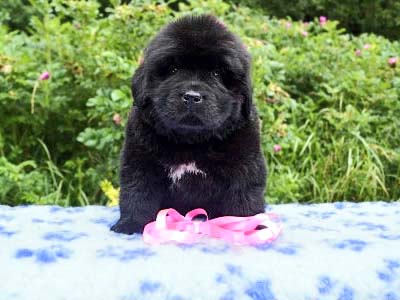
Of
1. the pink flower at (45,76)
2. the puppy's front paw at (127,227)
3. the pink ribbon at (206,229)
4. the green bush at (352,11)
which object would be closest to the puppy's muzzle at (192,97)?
the pink ribbon at (206,229)

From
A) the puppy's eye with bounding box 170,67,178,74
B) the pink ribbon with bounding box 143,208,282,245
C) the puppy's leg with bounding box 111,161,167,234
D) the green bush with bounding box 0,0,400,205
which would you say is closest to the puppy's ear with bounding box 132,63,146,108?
the puppy's eye with bounding box 170,67,178,74

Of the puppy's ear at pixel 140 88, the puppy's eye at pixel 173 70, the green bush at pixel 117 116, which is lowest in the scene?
the green bush at pixel 117 116

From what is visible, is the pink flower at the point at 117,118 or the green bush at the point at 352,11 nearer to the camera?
the pink flower at the point at 117,118

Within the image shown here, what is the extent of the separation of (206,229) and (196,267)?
380 millimetres

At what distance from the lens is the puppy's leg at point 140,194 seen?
2166 mm

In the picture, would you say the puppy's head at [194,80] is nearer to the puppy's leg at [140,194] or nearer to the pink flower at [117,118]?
the puppy's leg at [140,194]

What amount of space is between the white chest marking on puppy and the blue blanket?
0.26 metres

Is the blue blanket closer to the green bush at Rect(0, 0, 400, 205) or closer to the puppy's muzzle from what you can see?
the puppy's muzzle

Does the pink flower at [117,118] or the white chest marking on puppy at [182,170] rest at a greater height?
the white chest marking on puppy at [182,170]

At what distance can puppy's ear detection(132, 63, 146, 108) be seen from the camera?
6.88ft

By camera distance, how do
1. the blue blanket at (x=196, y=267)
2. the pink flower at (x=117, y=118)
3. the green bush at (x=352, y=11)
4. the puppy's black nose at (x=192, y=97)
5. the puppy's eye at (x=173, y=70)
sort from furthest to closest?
the green bush at (x=352, y=11)
the pink flower at (x=117, y=118)
the puppy's eye at (x=173, y=70)
the puppy's black nose at (x=192, y=97)
the blue blanket at (x=196, y=267)

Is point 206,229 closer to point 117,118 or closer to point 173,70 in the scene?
point 173,70

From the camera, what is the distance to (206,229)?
222 centimetres

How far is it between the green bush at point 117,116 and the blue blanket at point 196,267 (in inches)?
61.5
